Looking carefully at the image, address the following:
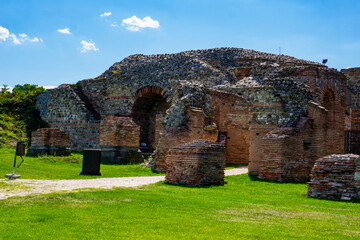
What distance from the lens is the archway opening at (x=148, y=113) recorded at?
23391mm

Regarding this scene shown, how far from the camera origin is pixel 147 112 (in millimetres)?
24094

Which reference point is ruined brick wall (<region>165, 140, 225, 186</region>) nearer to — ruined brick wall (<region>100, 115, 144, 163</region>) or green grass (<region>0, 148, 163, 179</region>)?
green grass (<region>0, 148, 163, 179</region>)

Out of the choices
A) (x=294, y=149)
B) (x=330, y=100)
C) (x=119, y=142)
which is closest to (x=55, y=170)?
(x=119, y=142)

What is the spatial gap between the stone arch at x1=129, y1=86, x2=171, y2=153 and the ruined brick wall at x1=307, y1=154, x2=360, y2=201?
586 inches

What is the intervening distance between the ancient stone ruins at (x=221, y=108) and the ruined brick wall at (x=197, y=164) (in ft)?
0.37

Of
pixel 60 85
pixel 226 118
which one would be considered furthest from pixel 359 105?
pixel 60 85

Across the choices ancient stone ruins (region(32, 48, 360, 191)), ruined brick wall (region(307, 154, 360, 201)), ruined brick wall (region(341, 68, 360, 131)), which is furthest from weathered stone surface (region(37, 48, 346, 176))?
ruined brick wall (region(341, 68, 360, 131))

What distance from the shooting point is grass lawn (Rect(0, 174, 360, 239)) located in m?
4.71

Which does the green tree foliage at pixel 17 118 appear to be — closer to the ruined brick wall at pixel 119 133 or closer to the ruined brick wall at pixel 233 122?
the ruined brick wall at pixel 119 133

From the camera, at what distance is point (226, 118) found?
17.0 metres

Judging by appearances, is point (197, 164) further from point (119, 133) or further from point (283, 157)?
point (119, 133)

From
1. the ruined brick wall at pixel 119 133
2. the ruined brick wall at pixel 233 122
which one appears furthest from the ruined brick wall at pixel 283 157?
the ruined brick wall at pixel 119 133

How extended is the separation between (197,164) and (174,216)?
12.8 ft

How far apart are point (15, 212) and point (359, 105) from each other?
62.6 ft
